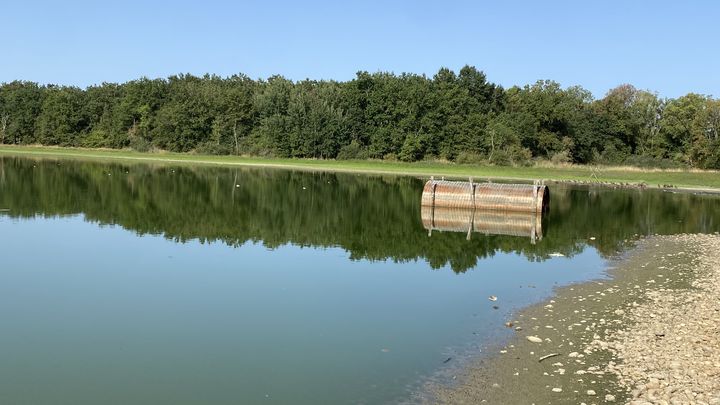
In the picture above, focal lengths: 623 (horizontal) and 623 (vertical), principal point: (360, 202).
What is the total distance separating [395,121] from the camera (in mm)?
92875

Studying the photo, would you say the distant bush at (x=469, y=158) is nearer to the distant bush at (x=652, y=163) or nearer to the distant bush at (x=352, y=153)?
the distant bush at (x=352, y=153)

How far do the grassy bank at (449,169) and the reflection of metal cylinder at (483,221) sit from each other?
28.9 metres

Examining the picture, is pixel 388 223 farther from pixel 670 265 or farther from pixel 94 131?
pixel 94 131

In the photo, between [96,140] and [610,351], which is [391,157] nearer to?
[96,140]

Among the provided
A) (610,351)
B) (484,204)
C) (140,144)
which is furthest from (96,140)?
(610,351)

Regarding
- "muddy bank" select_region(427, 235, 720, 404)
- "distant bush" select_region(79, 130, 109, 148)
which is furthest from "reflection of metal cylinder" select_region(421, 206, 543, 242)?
"distant bush" select_region(79, 130, 109, 148)

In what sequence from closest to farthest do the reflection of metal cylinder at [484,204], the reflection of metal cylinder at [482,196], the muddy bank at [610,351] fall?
the muddy bank at [610,351]
the reflection of metal cylinder at [484,204]
the reflection of metal cylinder at [482,196]

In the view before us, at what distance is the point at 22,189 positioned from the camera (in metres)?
42.0

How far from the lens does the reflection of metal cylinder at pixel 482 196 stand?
3606cm

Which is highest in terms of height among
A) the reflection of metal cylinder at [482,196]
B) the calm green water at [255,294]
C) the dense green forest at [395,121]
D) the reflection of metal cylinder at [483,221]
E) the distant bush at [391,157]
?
the dense green forest at [395,121]

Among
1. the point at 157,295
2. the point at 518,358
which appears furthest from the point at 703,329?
the point at 157,295

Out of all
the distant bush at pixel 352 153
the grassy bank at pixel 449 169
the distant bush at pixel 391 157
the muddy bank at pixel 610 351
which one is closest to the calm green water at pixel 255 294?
the muddy bank at pixel 610 351

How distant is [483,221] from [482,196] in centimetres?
429

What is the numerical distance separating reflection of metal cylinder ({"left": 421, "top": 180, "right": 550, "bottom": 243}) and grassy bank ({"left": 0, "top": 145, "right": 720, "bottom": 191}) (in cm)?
2784
